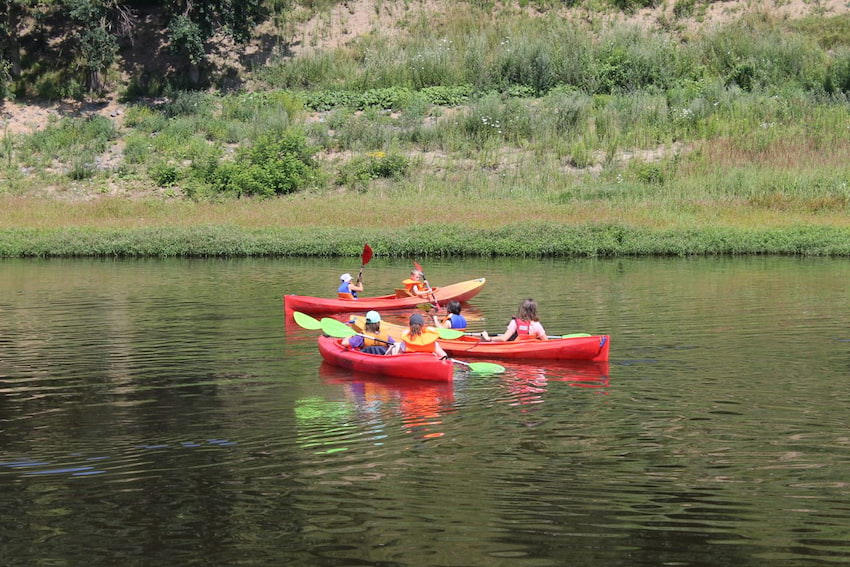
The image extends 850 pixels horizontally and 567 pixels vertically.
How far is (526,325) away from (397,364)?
231 cm

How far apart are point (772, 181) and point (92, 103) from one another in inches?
1073

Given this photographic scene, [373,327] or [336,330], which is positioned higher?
[373,327]

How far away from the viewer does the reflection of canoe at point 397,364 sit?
47.8 ft

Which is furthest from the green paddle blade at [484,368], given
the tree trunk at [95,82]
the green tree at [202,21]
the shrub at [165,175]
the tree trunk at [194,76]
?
the tree trunk at [95,82]

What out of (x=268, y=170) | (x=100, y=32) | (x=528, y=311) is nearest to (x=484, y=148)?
(x=268, y=170)

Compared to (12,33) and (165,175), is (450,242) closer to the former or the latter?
(165,175)

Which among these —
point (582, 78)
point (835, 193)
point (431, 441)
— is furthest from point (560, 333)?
point (582, 78)

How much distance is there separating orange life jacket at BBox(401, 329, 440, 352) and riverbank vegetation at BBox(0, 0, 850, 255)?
15597 mm

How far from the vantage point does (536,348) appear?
1591 cm

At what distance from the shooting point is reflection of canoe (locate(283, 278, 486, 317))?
20391 mm

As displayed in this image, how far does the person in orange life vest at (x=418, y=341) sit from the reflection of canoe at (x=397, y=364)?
1.18 feet

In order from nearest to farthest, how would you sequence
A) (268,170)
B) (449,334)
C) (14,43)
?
(449,334)
(268,170)
(14,43)

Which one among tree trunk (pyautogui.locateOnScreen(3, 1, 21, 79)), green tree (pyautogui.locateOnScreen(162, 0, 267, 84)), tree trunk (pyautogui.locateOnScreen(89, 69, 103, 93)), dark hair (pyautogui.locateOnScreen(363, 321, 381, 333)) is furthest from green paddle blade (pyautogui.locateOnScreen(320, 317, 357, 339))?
tree trunk (pyautogui.locateOnScreen(3, 1, 21, 79))

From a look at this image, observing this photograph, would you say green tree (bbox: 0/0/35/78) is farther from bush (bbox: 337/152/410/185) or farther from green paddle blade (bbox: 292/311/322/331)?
green paddle blade (bbox: 292/311/322/331)
